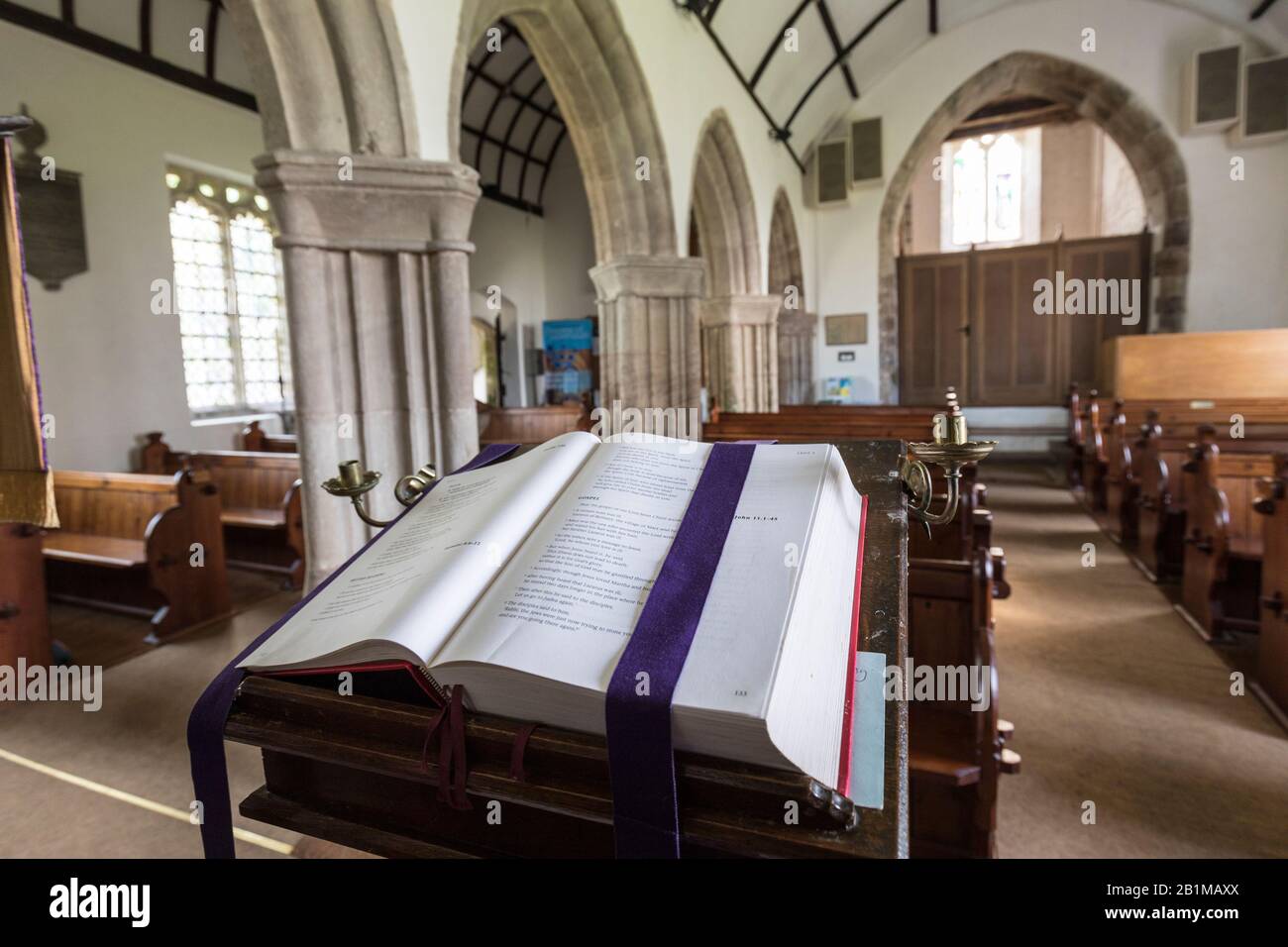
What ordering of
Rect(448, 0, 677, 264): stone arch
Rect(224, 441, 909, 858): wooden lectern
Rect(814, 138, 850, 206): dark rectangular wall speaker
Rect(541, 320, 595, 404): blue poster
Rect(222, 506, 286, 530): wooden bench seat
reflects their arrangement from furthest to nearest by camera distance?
1. Rect(541, 320, 595, 404): blue poster
2. Rect(814, 138, 850, 206): dark rectangular wall speaker
3. Rect(222, 506, 286, 530): wooden bench seat
4. Rect(448, 0, 677, 264): stone arch
5. Rect(224, 441, 909, 858): wooden lectern

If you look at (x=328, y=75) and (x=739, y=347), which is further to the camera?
(x=739, y=347)

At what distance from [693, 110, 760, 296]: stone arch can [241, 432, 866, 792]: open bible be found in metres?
6.82

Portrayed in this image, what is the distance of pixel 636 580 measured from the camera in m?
0.66

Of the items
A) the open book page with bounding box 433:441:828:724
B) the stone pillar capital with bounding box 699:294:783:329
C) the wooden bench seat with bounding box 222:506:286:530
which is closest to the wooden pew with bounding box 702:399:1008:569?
the open book page with bounding box 433:441:828:724

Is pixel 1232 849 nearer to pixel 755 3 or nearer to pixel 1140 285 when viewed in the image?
pixel 755 3

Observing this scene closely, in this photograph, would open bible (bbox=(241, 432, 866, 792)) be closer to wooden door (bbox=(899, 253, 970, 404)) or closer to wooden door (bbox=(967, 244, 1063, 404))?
wooden door (bbox=(899, 253, 970, 404))

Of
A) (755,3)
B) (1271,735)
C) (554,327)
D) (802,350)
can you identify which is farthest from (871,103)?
(1271,735)

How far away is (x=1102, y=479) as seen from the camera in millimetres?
6273

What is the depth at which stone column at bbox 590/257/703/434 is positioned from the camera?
207 inches

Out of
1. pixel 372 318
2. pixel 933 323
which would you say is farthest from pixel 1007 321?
pixel 372 318

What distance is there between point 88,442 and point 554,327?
22.8ft

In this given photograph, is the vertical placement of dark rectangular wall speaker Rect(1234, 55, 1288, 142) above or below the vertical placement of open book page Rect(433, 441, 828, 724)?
above

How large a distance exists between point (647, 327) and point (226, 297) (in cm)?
518

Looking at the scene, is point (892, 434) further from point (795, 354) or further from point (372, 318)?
point (795, 354)
